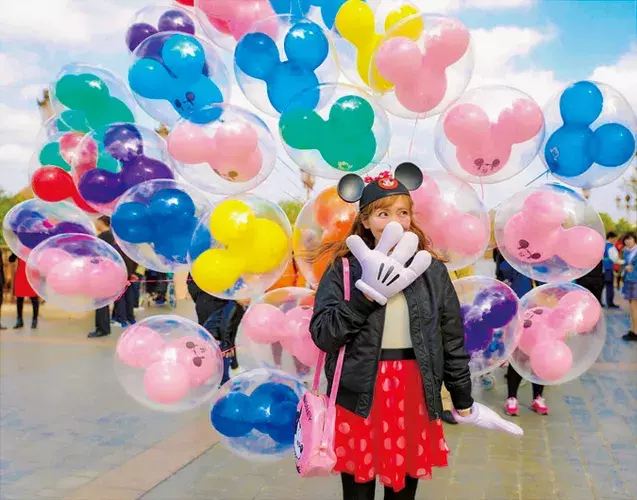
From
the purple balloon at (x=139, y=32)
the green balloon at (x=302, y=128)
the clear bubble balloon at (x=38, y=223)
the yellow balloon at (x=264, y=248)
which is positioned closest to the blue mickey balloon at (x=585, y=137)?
the green balloon at (x=302, y=128)

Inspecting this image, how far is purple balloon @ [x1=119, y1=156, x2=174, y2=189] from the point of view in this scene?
3309mm

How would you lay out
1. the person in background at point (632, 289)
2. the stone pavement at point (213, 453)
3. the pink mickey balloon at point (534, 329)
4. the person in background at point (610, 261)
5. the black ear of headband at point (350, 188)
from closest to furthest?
the black ear of headband at point (350, 188), the pink mickey balloon at point (534, 329), the stone pavement at point (213, 453), the person in background at point (632, 289), the person in background at point (610, 261)

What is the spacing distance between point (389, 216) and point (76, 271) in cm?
166

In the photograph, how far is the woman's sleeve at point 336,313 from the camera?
240 centimetres

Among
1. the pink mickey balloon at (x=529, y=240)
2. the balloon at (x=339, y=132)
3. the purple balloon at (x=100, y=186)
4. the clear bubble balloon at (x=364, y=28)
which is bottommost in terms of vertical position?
the pink mickey balloon at (x=529, y=240)

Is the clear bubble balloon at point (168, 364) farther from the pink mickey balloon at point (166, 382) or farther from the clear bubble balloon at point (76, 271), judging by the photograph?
the clear bubble balloon at point (76, 271)

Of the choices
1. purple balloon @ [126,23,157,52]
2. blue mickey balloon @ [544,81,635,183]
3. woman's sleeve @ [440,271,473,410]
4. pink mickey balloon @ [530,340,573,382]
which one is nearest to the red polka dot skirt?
woman's sleeve @ [440,271,473,410]

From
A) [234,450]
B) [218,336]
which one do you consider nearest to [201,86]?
[234,450]

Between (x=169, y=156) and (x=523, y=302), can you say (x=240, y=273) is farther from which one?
(x=523, y=302)

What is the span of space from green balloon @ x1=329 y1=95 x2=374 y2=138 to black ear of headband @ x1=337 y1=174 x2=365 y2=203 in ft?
1.21

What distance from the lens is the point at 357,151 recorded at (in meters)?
3.02

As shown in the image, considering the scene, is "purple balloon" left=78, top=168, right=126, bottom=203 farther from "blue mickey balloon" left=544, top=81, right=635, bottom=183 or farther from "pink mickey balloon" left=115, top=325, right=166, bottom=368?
"blue mickey balloon" left=544, top=81, right=635, bottom=183

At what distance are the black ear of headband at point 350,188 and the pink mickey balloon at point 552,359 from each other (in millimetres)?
1249

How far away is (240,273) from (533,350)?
1.45 meters
